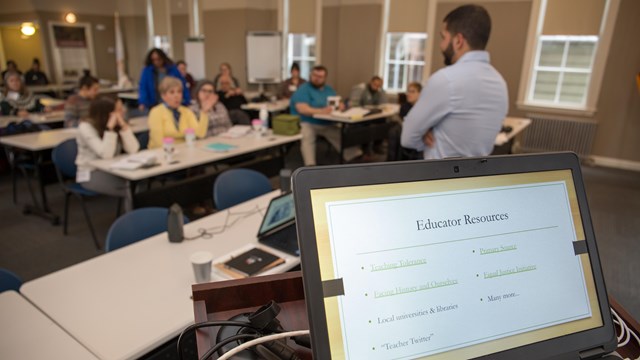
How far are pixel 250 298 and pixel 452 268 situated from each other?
343 mm

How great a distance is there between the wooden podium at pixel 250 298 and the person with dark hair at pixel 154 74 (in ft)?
15.8

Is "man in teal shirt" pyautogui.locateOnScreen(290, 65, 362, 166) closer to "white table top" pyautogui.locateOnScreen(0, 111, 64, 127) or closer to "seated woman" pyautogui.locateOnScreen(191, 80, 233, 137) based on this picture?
"seated woman" pyautogui.locateOnScreen(191, 80, 233, 137)

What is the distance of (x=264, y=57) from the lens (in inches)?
354

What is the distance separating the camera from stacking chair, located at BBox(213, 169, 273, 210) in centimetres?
258

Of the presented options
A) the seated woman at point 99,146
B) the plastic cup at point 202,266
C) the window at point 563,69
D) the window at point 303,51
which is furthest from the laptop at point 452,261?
the window at point 303,51

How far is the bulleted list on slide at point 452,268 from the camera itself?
20.3 inches

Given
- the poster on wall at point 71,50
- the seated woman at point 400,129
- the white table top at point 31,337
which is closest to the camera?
the white table top at point 31,337

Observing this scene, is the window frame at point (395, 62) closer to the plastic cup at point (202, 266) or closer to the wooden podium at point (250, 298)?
the plastic cup at point (202, 266)

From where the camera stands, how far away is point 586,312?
2.02 ft

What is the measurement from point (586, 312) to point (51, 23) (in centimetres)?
1325

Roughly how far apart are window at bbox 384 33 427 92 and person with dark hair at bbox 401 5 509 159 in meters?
6.02

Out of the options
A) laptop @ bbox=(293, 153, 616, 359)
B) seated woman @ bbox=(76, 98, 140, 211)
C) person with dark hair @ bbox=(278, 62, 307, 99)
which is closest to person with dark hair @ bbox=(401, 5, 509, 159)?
laptop @ bbox=(293, 153, 616, 359)

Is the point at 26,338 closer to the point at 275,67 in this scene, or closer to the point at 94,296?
the point at 94,296

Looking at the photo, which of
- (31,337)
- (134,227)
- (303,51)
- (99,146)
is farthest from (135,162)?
(303,51)
